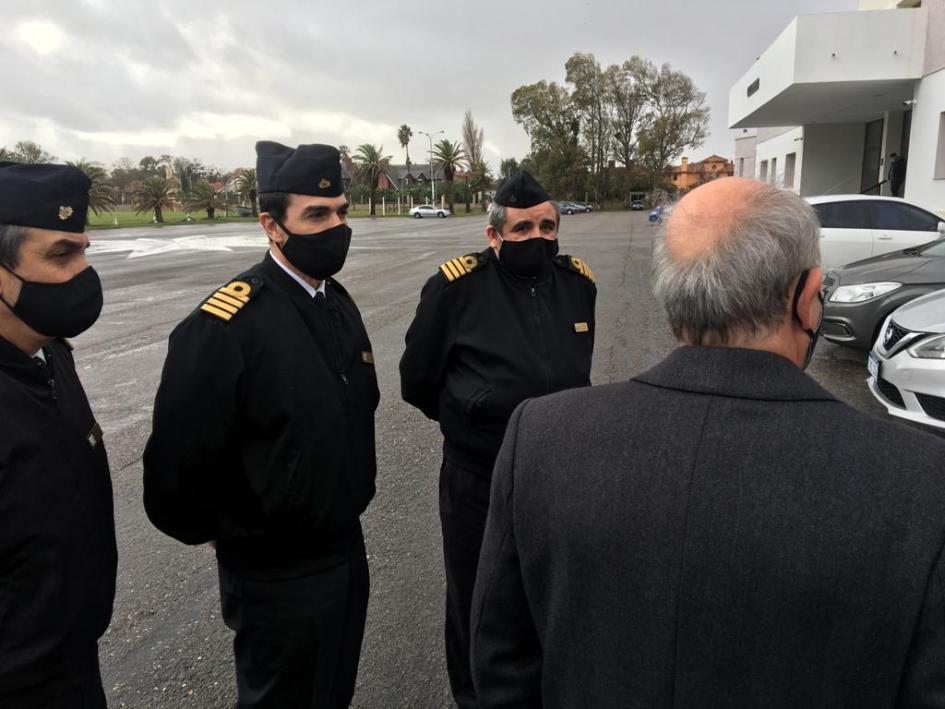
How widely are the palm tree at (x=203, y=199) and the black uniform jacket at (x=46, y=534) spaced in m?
61.0

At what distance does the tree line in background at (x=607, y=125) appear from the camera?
65938 mm

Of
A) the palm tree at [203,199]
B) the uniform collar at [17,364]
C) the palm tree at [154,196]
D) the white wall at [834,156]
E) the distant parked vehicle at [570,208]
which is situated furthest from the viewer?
the distant parked vehicle at [570,208]

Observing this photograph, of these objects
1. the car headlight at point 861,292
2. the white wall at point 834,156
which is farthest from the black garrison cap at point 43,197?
the white wall at point 834,156

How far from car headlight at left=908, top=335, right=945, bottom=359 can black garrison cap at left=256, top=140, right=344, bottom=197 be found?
452 cm

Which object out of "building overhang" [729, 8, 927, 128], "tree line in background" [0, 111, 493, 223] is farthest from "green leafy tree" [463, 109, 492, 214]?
"building overhang" [729, 8, 927, 128]

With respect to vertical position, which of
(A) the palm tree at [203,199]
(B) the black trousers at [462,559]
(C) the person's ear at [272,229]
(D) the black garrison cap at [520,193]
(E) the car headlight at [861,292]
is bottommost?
(B) the black trousers at [462,559]

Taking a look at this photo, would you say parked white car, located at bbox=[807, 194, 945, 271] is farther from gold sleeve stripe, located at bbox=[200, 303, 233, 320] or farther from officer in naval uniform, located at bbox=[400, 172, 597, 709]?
gold sleeve stripe, located at bbox=[200, 303, 233, 320]

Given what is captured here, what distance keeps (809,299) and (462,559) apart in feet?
6.22

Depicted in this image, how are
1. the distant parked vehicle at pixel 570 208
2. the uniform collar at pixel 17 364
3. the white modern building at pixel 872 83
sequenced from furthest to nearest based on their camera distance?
1. the distant parked vehicle at pixel 570 208
2. the white modern building at pixel 872 83
3. the uniform collar at pixel 17 364

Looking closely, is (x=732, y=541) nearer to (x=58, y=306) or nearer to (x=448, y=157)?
(x=58, y=306)

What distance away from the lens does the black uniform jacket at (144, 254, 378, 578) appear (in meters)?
1.96

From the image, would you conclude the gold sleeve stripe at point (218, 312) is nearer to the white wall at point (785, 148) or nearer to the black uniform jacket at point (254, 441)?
the black uniform jacket at point (254, 441)

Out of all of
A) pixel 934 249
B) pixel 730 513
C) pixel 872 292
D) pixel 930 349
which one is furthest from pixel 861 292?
pixel 730 513

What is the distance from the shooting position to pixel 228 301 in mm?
2041
